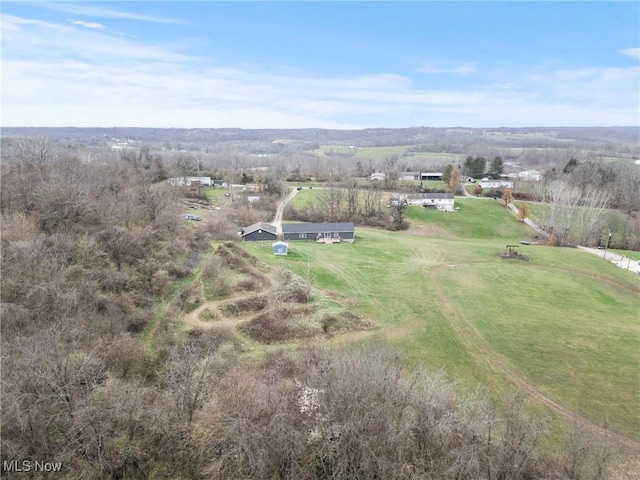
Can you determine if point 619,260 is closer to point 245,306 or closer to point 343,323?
point 343,323

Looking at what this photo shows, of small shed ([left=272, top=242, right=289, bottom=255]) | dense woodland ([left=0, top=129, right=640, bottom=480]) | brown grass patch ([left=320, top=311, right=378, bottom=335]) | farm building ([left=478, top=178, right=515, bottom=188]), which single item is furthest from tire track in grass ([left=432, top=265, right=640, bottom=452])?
farm building ([left=478, top=178, right=515, bottom=188])

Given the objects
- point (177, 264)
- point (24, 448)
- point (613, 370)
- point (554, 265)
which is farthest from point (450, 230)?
point (24, 448)

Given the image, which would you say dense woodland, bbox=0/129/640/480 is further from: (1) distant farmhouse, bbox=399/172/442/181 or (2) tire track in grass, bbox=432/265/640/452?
(1) distant farmhouse, bbox=399/172/442/181

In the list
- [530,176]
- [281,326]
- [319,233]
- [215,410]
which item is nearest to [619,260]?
[319,233]

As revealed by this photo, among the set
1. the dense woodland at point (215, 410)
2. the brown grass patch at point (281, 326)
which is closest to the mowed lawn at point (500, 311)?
the brown grass patch at point (281, 326)

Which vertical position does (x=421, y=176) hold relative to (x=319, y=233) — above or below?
above

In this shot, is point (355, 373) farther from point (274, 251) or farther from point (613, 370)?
point (274, 251)
